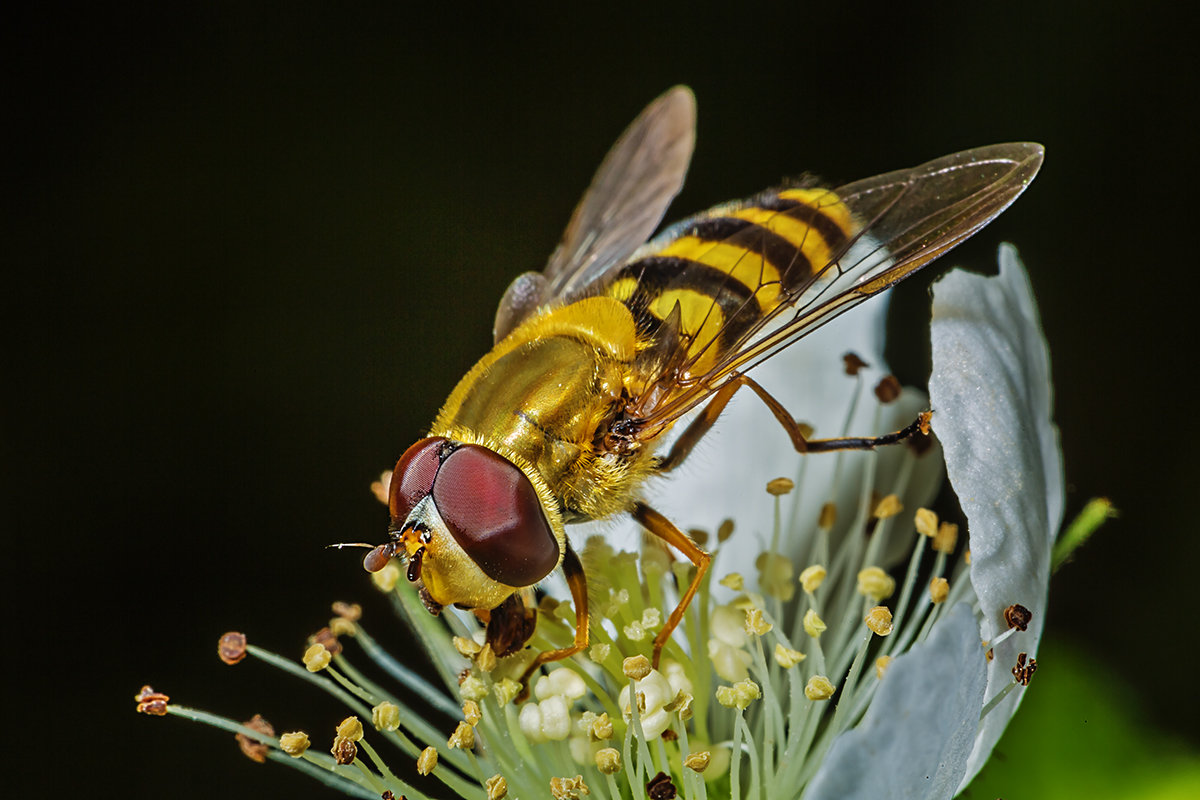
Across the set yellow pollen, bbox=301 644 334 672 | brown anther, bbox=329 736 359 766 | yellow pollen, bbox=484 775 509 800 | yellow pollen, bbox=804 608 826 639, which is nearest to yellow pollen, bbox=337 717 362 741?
brown anther, bbox=329 736 359 766

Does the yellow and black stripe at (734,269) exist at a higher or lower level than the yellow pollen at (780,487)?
higher

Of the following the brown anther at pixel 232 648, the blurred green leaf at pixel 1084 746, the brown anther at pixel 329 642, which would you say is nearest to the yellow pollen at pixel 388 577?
the brown anther at pixel 329 642

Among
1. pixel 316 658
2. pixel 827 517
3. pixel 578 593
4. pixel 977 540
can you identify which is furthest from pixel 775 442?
pixel 316 658

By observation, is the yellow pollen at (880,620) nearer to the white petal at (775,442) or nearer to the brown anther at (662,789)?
the brown anther at (662,789)

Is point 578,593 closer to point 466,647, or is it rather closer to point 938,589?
point 466,647

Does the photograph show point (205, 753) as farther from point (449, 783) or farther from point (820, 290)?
point (820, 290)
